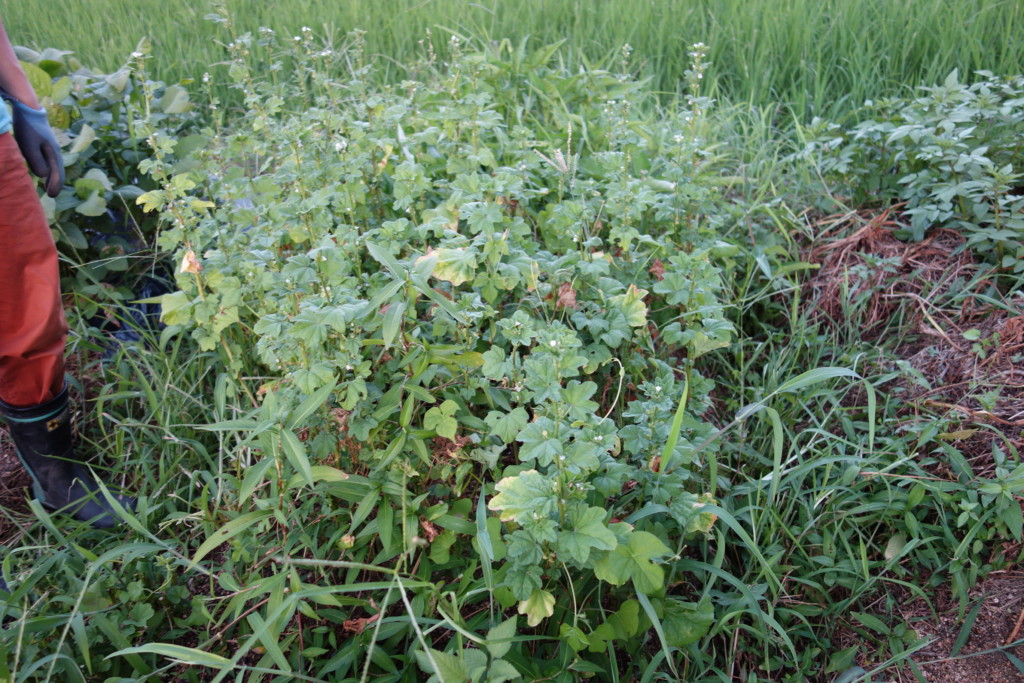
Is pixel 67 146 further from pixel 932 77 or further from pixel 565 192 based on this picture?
pixel 932 77

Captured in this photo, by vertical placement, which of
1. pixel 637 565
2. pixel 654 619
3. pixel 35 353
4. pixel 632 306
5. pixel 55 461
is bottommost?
pixel 55 461

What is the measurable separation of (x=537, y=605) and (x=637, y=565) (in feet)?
0.69

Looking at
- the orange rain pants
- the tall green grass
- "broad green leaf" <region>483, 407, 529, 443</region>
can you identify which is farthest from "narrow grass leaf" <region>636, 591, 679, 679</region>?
the tall green grass

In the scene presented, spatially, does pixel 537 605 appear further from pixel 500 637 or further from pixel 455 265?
pixel 455 265

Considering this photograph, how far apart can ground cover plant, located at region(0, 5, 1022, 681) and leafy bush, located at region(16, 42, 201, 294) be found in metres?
0.44

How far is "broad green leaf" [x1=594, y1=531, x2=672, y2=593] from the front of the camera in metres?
1.30

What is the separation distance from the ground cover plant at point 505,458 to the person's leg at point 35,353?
0.39ft

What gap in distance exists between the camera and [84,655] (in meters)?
1.51

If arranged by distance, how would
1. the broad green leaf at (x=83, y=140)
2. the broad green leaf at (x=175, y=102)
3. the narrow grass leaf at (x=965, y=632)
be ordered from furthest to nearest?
the broad green leaf at (x=175, y=102), the broad green leaf at (x=83, y=140), the narrow grass leaf at (x=965, y=632)

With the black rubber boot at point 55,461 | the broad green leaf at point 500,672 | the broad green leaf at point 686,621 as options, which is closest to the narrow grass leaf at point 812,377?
the broad green leaf at point 686,621

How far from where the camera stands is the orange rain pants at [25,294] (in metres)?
1.88

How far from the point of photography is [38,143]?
2.12 m

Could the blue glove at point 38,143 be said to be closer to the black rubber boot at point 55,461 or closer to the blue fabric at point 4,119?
the blue fabric at point 4,119

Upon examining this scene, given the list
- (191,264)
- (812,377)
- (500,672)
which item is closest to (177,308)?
(191,264)
